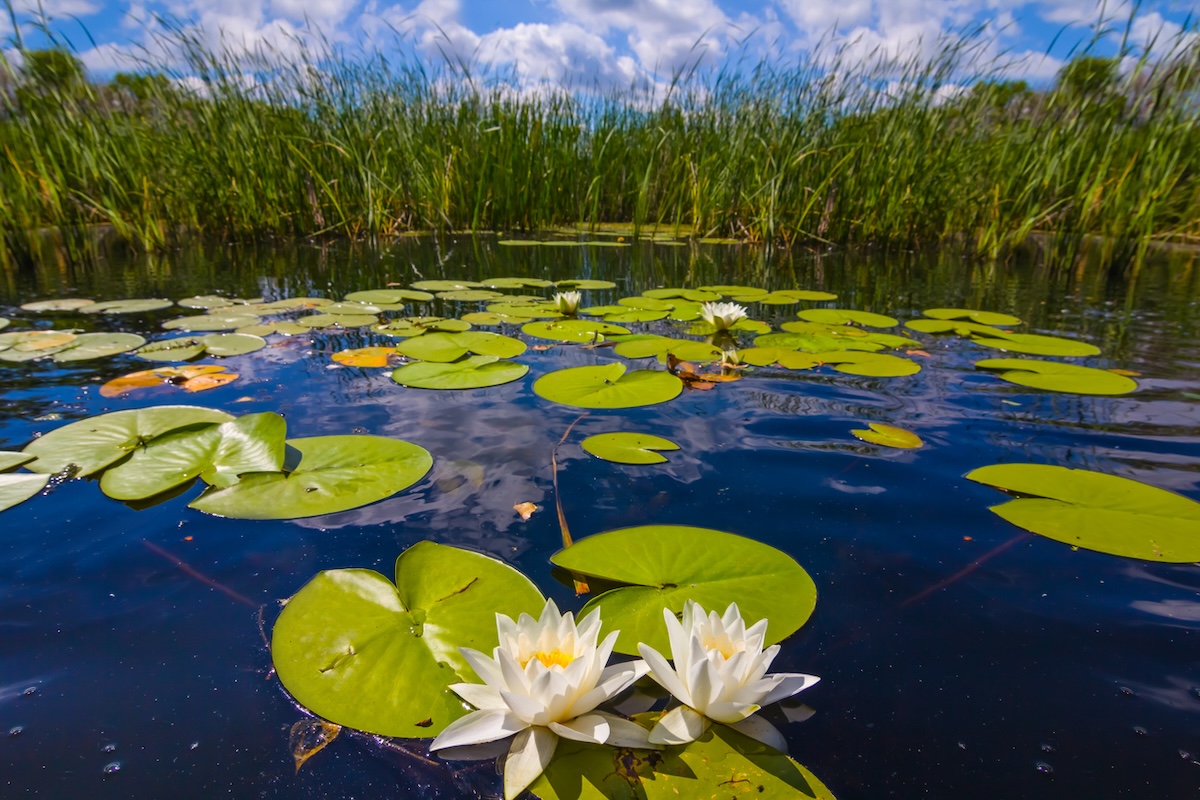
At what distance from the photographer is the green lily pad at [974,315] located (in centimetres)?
255

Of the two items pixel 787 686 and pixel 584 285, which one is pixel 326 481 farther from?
pixel 584 285

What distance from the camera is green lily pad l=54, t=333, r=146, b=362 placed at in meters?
1.98

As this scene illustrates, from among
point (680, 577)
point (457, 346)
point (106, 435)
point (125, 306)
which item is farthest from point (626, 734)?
point (125, 306)

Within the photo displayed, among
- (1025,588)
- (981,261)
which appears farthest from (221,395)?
(981,261)

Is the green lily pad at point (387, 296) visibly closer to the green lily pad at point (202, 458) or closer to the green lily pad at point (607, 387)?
the green lily pad at point (607, 387)

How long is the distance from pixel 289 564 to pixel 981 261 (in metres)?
5.60

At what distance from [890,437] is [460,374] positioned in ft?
4.10

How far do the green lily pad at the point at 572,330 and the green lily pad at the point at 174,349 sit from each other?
47.6 inches

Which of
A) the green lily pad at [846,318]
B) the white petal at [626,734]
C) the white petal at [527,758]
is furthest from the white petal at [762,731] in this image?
the green lily pad at [846,318]

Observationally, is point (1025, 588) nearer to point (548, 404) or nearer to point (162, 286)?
point (548, 404)

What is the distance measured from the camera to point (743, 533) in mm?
1054

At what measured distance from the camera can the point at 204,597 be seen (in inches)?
34.9

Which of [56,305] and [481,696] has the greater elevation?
[56,305]

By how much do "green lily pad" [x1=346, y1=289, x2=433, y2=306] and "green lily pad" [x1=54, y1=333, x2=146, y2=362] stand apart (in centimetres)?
97
